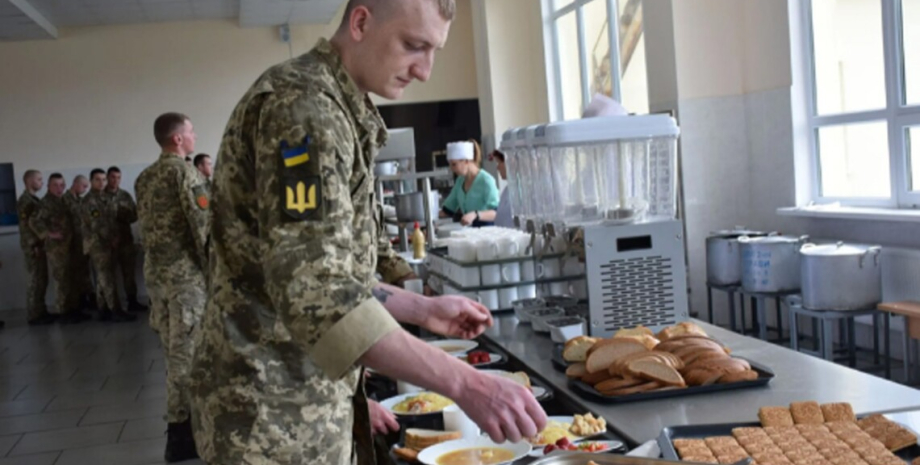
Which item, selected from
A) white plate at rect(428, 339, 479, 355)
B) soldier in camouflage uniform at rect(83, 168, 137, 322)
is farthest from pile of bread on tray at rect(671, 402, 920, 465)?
soldier in camouflage uniform at rect(83, 168, 137, 322)

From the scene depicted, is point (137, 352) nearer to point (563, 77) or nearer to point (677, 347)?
point (563, 77)

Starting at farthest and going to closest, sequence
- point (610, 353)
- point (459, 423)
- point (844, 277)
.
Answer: point (844, 277), point (610, 353), point (459, 423)

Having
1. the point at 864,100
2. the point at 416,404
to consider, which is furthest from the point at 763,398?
the point at 864,100

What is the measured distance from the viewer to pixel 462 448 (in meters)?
1.92

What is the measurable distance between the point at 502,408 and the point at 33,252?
413 inches

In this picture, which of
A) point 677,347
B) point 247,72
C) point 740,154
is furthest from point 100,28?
point 677,347

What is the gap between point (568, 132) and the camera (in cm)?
287

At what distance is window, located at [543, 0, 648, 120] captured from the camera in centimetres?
821

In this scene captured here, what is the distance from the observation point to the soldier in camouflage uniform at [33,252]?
1048 centimetres

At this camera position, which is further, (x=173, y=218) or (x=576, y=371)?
(x=173, y=218)

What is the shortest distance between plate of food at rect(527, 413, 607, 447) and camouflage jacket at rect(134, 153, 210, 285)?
3.26 m

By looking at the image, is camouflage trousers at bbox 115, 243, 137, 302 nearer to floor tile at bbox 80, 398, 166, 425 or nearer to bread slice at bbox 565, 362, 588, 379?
floor tile at bbox 80, 398, 166, 425

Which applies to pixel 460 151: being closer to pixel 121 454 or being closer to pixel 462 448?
pixel 121 454

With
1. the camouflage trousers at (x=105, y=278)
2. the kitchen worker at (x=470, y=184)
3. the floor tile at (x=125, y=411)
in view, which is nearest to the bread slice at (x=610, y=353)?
the floor tile at (x=125, y=411)
